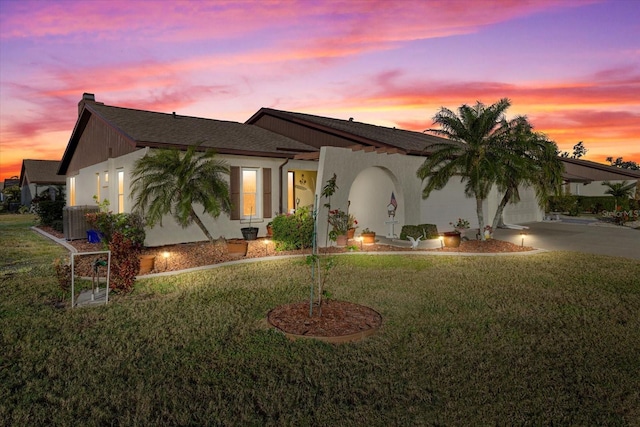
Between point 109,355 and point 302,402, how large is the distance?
2.54 metres

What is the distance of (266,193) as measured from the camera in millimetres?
14516

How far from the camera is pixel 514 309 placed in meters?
6.34

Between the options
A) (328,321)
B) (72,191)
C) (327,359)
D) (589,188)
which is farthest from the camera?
(589,188)

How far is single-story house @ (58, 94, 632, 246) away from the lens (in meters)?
13.0

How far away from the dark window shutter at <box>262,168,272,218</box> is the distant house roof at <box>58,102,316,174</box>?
76 cm

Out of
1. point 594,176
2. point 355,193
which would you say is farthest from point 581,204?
point 355,193

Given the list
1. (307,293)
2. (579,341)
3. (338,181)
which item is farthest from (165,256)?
(579,341)

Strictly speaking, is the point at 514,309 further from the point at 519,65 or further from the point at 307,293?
the point at 519,65

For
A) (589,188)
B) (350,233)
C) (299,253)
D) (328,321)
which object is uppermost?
(589,188)

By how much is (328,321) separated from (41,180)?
42675 millimetres

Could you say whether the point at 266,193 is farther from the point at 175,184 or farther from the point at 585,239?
the point at 585,239

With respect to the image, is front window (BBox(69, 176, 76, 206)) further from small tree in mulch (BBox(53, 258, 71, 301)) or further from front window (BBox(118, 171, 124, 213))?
small tree in mulch (BBox(53, 258, 71, 301))

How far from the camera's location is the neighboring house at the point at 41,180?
3750 cm

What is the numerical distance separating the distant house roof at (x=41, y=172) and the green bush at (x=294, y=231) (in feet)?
114
